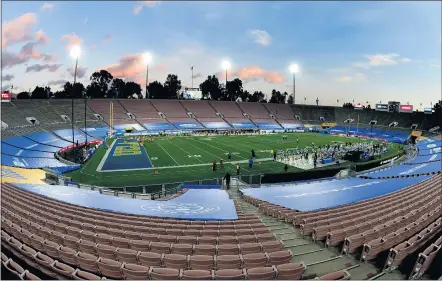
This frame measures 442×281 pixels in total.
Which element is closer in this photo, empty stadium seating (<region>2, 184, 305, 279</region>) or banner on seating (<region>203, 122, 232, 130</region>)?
empty stadium seating (<region>2, 184, 305, 279</region>)

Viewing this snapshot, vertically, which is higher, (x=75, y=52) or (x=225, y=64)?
(x=225, y=64)

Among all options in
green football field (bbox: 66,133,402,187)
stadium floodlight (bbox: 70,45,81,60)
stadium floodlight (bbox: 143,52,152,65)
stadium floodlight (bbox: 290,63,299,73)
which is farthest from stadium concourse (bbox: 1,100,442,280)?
stadium floodlight (bbox: 290,63,299,73)

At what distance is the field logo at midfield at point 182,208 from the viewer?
1148 cm

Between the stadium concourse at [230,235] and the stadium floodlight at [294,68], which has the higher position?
the stadium floodlight at [294,68]

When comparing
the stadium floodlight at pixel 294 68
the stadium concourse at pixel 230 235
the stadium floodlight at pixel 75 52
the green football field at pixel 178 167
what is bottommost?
the green football field at pixel 178 167

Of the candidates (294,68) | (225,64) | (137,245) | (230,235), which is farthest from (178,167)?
(225,64)

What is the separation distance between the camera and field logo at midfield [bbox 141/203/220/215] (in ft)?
37.7

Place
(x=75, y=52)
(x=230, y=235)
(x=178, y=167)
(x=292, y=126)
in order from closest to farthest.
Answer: (x=230, y=235) < (x=178, y=167) < (x=75, y=52) < (x=292, y=126)

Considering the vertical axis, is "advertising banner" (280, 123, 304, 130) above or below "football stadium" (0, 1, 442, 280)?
above

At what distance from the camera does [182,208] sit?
1227 cm

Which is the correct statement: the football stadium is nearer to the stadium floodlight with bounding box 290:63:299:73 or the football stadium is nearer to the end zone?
the end zone

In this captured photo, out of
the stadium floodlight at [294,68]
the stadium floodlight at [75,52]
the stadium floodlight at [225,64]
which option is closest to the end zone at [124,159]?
the stadium floodlight at [75,52]

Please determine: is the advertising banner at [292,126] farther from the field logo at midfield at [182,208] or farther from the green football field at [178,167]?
the field logo at midfield at [182,208]

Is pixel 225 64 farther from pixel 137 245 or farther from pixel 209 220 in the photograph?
pixel 137 245
